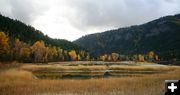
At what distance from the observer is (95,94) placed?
67.1 ft

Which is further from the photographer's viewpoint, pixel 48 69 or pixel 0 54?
pixel 0 54

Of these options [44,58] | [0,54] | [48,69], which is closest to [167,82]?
[48,69]

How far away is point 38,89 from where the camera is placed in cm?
2342

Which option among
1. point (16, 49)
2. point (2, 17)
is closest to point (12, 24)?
point (2, 17)

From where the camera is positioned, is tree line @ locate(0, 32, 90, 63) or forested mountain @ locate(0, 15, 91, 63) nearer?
tree line @ locate(0, 32, 90, 63)

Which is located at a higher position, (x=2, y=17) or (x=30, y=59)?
(x=2, y=17)

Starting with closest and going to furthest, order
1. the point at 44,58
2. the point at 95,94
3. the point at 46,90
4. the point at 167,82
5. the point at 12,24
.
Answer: the point at 167,82
the point at 95,94
the point at 46,90
the point at 44,58
the point at 12,24

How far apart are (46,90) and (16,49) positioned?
69.7 metres

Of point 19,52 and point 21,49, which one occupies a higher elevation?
point 21,49

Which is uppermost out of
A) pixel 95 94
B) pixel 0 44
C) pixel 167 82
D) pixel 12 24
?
pixel 12 24

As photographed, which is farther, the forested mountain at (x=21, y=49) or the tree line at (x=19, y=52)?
the forested mountain at (x=21, y=49)

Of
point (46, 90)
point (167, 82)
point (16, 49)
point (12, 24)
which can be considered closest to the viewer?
point (167, 82)

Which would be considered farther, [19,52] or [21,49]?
[21,49]

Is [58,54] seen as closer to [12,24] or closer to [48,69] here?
[12,24]
